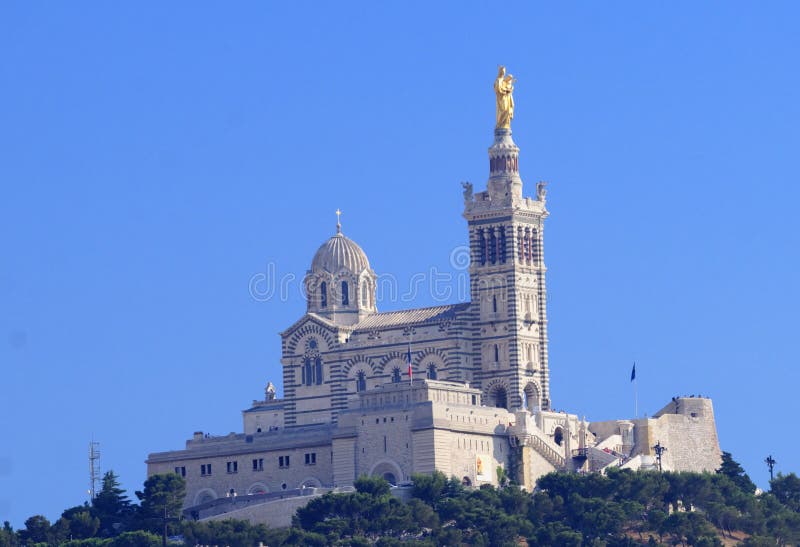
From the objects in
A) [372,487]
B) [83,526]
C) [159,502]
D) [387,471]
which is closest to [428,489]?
[372,487]

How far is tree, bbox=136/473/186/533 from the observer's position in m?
194

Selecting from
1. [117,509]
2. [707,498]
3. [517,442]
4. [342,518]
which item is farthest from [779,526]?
[117,509]

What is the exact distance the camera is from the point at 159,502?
7667 inches

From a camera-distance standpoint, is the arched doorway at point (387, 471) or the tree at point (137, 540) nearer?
the tree at point (137, 540)

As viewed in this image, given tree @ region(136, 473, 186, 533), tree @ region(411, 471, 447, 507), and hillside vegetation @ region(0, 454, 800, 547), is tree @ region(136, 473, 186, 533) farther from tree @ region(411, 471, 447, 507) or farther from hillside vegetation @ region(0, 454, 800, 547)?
tree @ region(411, 471, 447, 507)

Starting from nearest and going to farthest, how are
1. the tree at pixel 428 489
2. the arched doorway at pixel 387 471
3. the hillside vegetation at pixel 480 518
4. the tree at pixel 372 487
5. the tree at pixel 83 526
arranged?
the hillside vegetation at pixel 480 518
the tree at pixel 372 487
the tree at pixel 428 489
the arched doorway at pixel 387 471
the tree at pixel 83 526

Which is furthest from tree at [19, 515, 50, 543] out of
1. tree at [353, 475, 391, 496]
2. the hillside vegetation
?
tree at [353, 475, 391, 496]

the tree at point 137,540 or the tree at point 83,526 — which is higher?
the tree at point 83,526

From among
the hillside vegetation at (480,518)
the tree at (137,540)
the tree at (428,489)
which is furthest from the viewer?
the tree at (137,540)

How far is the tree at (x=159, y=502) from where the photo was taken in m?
194

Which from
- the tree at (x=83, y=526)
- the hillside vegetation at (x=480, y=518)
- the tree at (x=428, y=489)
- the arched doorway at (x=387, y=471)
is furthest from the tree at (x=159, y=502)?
the tree at (x=428, y=489)

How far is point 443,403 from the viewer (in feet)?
639

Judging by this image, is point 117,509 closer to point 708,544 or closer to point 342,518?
point 342,518

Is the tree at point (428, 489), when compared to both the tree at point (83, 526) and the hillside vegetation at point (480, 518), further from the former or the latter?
the tree at point (83, 526)
